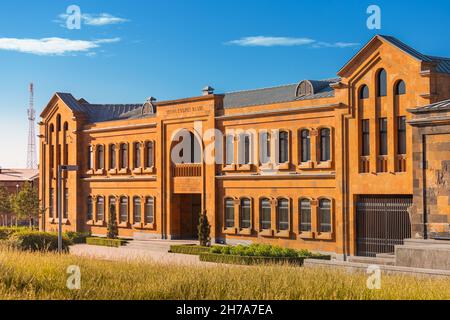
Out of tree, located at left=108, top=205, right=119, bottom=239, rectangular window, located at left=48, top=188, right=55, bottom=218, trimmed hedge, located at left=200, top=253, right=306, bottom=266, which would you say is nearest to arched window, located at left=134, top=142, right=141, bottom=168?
tree, located at left=108, top=205, right=119, bottom=239

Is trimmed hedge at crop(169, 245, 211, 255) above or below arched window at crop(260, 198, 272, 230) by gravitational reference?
below

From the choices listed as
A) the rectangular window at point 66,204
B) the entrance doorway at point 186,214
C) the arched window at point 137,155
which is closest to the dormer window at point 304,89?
the entrance doorway at point 186,214

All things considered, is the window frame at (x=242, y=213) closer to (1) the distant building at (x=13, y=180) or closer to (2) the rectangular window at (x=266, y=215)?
(2) the rectangular window at (x=266, y=215)

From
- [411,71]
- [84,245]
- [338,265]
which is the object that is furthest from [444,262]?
[84,245]

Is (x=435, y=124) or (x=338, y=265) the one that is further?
→ (x=435, y=124)

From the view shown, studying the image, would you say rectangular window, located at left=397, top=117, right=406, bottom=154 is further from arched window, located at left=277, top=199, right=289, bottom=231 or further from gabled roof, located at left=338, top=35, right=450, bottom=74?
arched window, located at left=277, top=199, right=289, bottom=231

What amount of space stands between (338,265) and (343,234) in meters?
11.0

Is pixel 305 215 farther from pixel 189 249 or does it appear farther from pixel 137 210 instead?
pixel 137 210

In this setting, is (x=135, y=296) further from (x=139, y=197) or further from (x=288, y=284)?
(x=139, y=197)

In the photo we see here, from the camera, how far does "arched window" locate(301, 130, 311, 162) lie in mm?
40906

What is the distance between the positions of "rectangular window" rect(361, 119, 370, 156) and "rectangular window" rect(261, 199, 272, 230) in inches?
297

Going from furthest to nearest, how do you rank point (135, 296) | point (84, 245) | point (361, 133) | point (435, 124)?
point (84, 245) → point (361, 133) → point (435, 124) → point (135, 296)

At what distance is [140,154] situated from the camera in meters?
52.8

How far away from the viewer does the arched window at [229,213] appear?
45594mm
